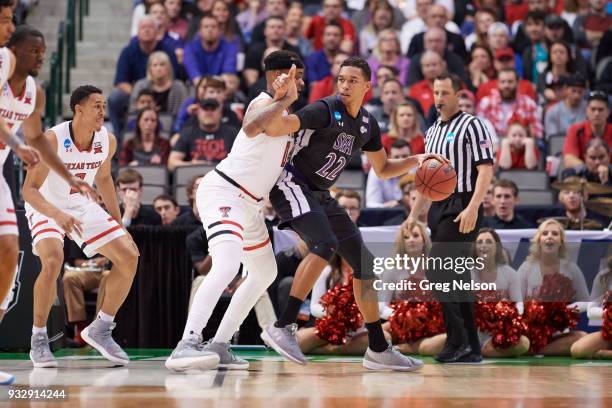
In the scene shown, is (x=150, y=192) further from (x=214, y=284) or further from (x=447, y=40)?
(x=447, y=40)

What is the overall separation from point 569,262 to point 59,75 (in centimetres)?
726

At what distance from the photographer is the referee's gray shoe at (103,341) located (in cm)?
739

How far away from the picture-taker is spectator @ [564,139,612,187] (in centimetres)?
1107

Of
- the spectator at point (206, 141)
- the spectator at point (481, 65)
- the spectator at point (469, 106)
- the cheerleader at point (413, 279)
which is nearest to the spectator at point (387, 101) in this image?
the spectator at point (469, 106)

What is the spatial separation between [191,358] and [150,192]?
504 cm

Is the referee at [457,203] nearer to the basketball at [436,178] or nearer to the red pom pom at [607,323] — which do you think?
the basketball at [436,178]

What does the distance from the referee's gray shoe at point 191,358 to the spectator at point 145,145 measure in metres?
5.52

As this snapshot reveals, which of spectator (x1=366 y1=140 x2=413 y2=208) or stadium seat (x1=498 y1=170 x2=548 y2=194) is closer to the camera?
spectator (x1=366 y1=140 x2=413 y2=208)

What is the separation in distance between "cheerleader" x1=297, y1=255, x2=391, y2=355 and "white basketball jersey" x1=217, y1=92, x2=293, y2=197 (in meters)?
2.09

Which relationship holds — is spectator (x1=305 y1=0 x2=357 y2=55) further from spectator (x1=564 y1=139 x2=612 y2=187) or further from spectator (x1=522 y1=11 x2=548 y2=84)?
spectator (x1=564 y1=139 x2=612 y2=187)

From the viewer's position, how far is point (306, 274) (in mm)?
7062

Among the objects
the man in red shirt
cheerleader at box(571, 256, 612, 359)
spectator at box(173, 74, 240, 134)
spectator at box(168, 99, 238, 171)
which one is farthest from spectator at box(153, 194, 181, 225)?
the man in red shirt

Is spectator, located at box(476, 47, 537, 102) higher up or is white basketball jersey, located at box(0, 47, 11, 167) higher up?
spectator, located at box(476, 47, 537, 102)

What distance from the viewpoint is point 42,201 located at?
6734 mm
